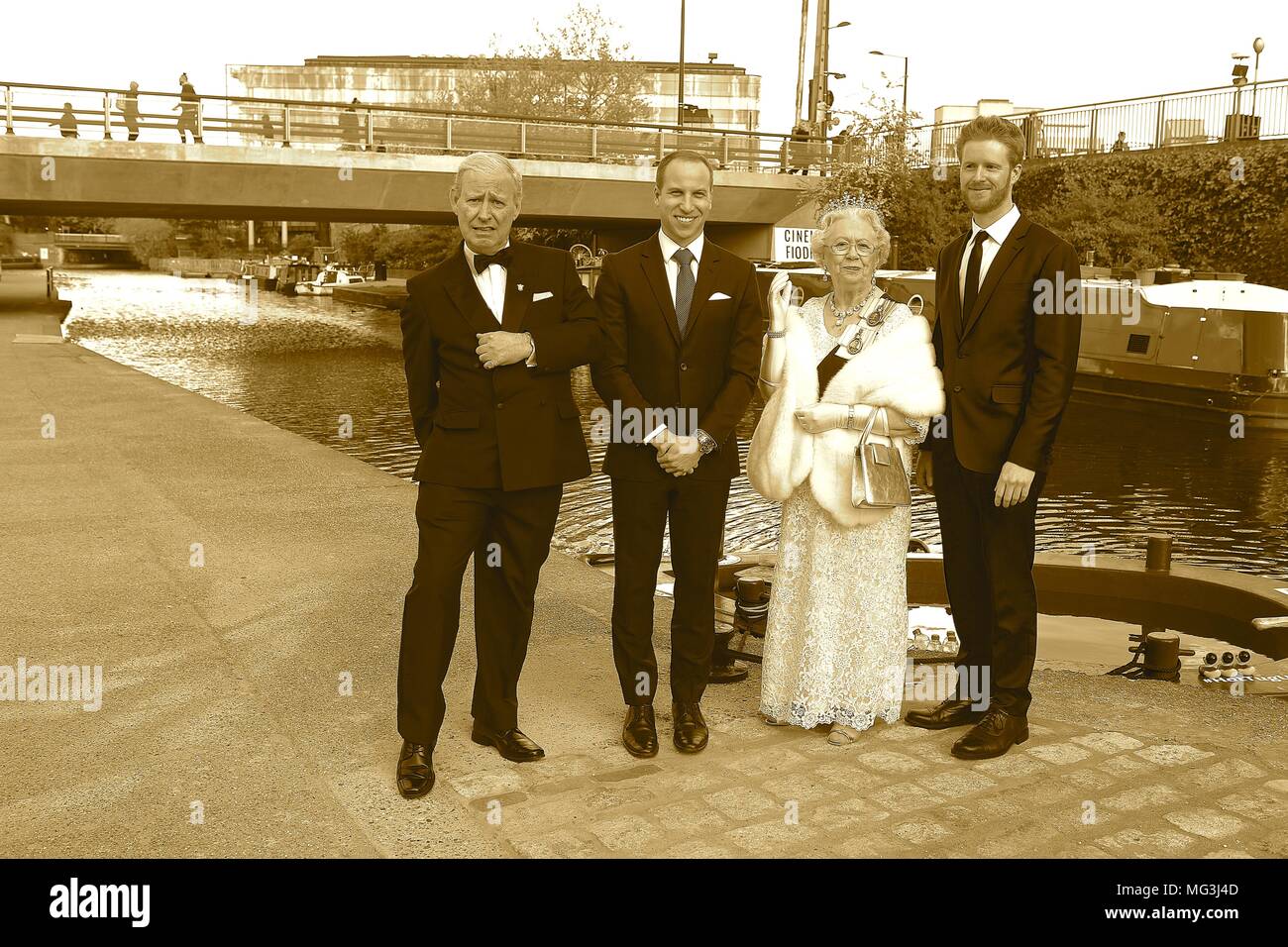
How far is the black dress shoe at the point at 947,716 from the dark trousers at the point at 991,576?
66 mm

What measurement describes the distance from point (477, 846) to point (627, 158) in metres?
37.8

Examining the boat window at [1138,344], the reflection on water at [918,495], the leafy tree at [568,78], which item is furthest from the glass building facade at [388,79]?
the boat window at [1138,344]

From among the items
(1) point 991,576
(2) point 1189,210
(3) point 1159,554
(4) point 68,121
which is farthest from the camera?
(4) point 68,121

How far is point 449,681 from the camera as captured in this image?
5270 millimetres

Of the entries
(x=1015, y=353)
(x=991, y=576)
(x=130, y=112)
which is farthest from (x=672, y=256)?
(x=130, y=112)

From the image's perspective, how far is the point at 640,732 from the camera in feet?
14.8

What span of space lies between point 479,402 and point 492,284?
411 mm

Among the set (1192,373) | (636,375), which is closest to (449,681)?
(636,375)

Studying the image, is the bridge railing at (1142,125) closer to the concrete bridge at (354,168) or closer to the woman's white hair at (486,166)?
the concrete bridge at (354,168)

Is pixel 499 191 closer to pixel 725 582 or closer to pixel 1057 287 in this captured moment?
pixel 1057 287

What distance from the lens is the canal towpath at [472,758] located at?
377cm

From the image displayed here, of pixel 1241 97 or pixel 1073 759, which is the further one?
pixel 1241 97

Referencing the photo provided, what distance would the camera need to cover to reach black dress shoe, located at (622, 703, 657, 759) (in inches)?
176

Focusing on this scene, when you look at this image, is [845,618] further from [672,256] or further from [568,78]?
Answer: [568,78]
